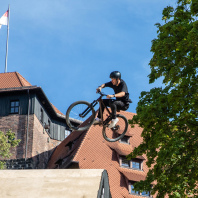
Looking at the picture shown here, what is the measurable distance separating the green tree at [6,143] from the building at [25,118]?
1.25 metres

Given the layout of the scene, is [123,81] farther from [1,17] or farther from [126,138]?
[1,17]

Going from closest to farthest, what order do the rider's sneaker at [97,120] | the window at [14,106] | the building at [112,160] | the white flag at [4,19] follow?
the rider's sneaker at [97,120]
the building at [112,160]
the window at [14,106]
the white flag at [4,19]

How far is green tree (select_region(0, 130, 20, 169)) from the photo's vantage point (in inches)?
1719

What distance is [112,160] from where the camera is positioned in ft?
145

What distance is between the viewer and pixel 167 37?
2580cm

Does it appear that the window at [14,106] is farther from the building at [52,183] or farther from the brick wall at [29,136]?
the building at [52,183]

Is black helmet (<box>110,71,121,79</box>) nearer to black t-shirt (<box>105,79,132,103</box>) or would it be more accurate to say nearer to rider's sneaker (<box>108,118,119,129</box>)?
black t-shirt (<box>105,79,132,103</box>)

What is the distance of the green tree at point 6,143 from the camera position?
4366 cm

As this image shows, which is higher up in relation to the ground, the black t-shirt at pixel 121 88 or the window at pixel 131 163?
the black t-shirt at pixel 121 88

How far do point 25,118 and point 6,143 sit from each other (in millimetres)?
7657

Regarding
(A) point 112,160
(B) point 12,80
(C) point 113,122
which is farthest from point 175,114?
(B) point 12,80

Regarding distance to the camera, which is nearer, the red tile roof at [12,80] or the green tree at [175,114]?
the green tree at [175,114]

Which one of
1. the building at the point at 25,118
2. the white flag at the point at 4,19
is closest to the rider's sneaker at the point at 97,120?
the building at the point at 25,118

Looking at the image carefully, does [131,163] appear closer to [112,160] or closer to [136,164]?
[136,164]
